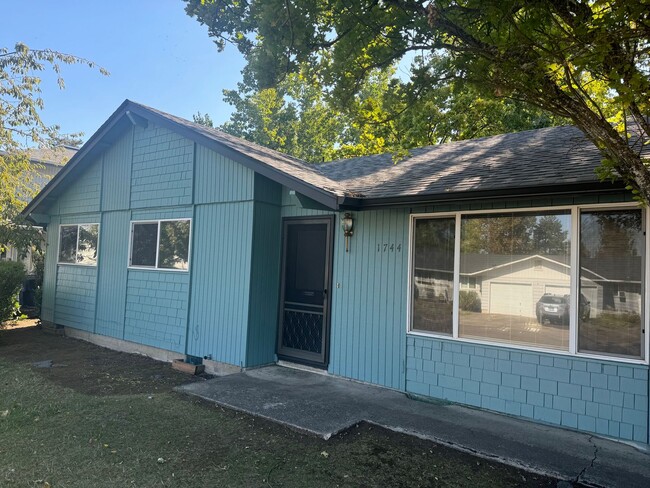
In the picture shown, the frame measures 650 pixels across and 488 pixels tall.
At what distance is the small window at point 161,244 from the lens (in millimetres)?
7523

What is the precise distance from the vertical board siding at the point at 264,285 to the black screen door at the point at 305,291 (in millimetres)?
128

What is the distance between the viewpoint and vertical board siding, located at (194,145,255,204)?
6.67 m

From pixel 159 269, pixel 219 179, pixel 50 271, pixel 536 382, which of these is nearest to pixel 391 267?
pixel 536 382

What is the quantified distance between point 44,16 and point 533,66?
39.6ft

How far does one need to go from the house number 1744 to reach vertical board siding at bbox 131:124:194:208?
3.47 metres

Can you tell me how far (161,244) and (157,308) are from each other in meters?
1.15

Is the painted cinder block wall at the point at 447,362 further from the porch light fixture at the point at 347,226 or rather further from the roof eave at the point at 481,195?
the roof eave at the point at 481,195

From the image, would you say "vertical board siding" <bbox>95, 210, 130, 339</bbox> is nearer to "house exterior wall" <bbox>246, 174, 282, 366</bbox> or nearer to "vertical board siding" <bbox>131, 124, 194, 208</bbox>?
"vertical board siding" <bbox>131, 124, 194, 208</bbox>

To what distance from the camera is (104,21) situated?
10711mm

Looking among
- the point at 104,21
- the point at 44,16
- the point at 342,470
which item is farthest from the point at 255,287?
the point at 44,16

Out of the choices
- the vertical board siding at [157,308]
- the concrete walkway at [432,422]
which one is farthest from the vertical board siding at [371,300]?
the vertical board siding at [157,308]

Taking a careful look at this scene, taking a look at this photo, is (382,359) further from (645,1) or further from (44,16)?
(44,16)

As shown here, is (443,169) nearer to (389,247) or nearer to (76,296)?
(389,247)

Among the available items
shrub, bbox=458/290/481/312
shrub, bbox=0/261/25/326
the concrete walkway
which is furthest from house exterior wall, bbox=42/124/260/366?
shrub, bbox=458/290/481/312
